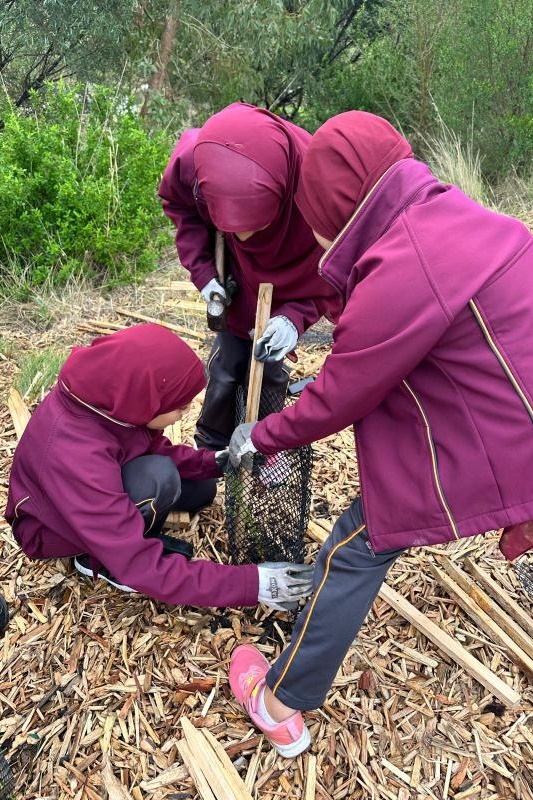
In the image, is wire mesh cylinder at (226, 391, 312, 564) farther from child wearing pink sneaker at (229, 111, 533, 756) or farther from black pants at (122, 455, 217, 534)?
child wearing pink sneaker at (229, 111, 533, 756)

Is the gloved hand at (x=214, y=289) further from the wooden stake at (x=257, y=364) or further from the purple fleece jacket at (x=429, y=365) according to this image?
the purple fleece jacket at (x=429, y=365)

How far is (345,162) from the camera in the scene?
134 cm

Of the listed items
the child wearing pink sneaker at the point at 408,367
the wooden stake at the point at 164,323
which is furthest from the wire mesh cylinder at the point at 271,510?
the wooden stake at the point at 164,323

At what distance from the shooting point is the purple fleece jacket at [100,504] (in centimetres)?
173

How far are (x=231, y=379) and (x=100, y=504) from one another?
0.99m

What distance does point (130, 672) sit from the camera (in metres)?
1.96

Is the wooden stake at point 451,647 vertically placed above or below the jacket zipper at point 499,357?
below

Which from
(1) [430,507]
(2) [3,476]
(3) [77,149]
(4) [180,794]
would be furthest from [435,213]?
(3) [77,149]

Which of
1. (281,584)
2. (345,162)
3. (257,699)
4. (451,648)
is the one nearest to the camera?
(345,162)

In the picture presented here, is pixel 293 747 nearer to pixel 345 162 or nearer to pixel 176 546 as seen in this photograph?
pixel 176 546

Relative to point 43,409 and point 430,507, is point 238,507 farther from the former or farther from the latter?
point 430,507

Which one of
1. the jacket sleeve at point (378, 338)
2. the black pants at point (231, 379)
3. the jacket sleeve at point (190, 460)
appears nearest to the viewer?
the jacket sleeve at point (378, 338)

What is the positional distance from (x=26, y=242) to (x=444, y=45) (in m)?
4.77

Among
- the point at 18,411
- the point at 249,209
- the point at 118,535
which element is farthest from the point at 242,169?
the point at 18,411
